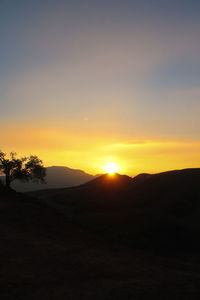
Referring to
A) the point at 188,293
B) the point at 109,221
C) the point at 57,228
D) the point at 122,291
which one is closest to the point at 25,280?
the point at 122,291

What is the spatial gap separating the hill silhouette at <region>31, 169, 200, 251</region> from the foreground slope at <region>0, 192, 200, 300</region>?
10.5ft

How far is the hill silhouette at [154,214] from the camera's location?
19986mm

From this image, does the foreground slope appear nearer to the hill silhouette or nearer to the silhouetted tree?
the hill silhouette

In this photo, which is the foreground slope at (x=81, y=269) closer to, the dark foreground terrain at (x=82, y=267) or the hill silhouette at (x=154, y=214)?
the dark foreground terrain at (x=82, y=267)

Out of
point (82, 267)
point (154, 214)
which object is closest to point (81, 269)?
point (82, 267)

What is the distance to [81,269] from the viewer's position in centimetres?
1084

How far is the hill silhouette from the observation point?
1999 centimetres

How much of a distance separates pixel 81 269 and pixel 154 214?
17.3 m

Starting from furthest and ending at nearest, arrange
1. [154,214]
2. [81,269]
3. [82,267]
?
1. [154,214]
2. [82,267]
3. [81,269]

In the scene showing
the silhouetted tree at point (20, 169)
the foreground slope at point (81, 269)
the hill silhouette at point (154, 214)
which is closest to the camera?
the foreground slope at point (81, 269)

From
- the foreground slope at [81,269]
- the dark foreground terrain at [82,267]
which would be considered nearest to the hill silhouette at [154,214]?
the dark foreground terrain at [82,267]

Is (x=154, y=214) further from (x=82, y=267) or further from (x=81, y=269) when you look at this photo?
(x=81, y=269)

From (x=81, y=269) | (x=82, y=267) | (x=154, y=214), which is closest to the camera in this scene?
(x=81, y=269)

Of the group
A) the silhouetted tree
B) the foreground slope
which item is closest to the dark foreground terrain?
the foreground slope
